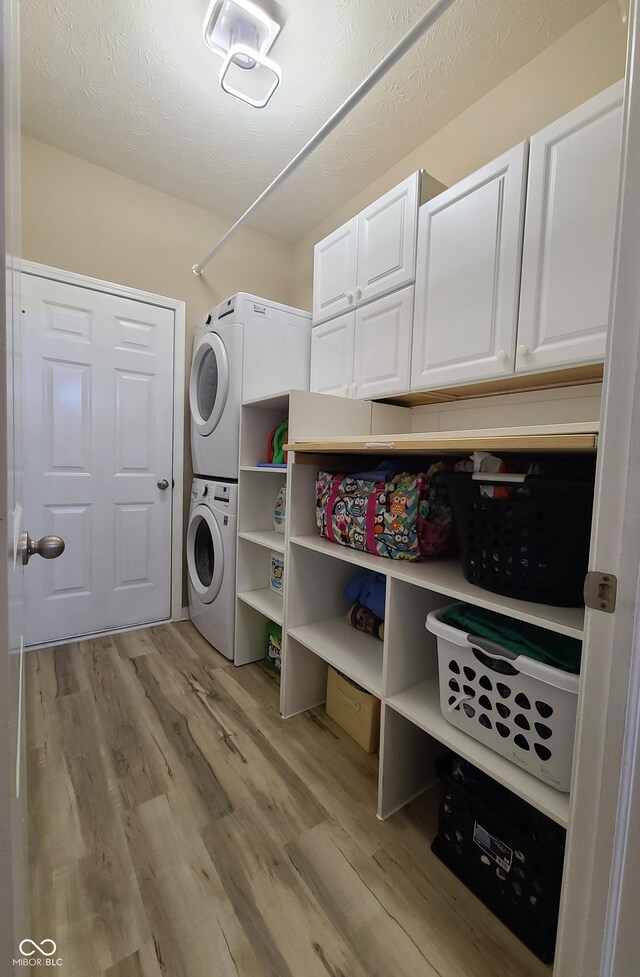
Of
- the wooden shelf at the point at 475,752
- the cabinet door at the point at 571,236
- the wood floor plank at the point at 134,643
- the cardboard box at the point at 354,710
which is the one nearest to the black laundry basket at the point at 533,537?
the wooden shelf at the point at 475,752

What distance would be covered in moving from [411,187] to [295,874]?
2.34 m

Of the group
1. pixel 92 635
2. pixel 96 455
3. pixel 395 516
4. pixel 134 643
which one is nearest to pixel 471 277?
pixel 395 516

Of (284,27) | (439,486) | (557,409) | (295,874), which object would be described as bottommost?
(295,874)

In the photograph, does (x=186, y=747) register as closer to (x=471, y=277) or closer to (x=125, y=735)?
(x=125, y=735)

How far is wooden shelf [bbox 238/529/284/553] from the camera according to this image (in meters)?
1.73

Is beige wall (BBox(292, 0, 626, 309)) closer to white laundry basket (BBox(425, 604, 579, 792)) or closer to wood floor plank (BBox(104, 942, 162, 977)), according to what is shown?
white laundry basket (BBox(425, 604, 579, 792))

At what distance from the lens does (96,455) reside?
2236 mm

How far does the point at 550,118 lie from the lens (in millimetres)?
1460

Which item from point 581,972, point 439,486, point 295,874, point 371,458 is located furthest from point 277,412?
point 581,972

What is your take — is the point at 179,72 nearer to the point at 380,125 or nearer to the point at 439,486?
the point at 380,125

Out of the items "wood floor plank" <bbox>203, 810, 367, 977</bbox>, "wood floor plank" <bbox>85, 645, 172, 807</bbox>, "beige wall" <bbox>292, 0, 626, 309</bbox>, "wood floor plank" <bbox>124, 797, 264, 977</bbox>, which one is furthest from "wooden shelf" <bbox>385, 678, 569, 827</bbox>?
"beige wall" <bbox>292, 0, 626, 309</bbox>

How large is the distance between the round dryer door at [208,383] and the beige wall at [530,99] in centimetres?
133

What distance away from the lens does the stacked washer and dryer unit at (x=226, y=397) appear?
2027mm

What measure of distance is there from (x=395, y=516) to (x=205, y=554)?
1.57m
